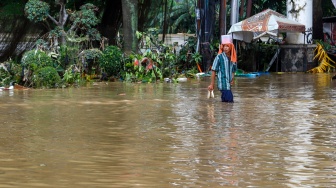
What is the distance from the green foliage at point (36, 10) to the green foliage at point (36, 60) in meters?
3.13

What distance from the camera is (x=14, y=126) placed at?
38.4 ft

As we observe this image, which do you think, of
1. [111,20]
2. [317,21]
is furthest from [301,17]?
[111,20]

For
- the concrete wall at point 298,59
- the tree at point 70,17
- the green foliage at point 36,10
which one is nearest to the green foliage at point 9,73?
the tree at point 70,17

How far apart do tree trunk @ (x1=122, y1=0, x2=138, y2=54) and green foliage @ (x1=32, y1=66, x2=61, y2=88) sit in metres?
5.12

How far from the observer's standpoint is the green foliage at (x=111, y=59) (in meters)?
24.1

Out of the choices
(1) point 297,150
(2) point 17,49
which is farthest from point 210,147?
(2) point 17,49

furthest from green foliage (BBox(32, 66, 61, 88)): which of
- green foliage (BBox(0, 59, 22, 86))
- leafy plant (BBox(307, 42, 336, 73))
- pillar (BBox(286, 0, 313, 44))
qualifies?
pillar (BBox(286, 0, 313, 44))

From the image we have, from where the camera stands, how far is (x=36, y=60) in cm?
2142

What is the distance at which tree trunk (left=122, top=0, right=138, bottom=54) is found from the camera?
84.3 ft

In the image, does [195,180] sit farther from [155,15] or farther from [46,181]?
Answer: [155,15]

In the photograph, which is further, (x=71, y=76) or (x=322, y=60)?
(x=322, y=60)

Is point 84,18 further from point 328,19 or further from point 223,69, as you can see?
point 328,19

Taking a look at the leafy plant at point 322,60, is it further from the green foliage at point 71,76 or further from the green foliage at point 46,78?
the green foliage at point 46,78

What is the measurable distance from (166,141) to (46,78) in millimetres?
10888
